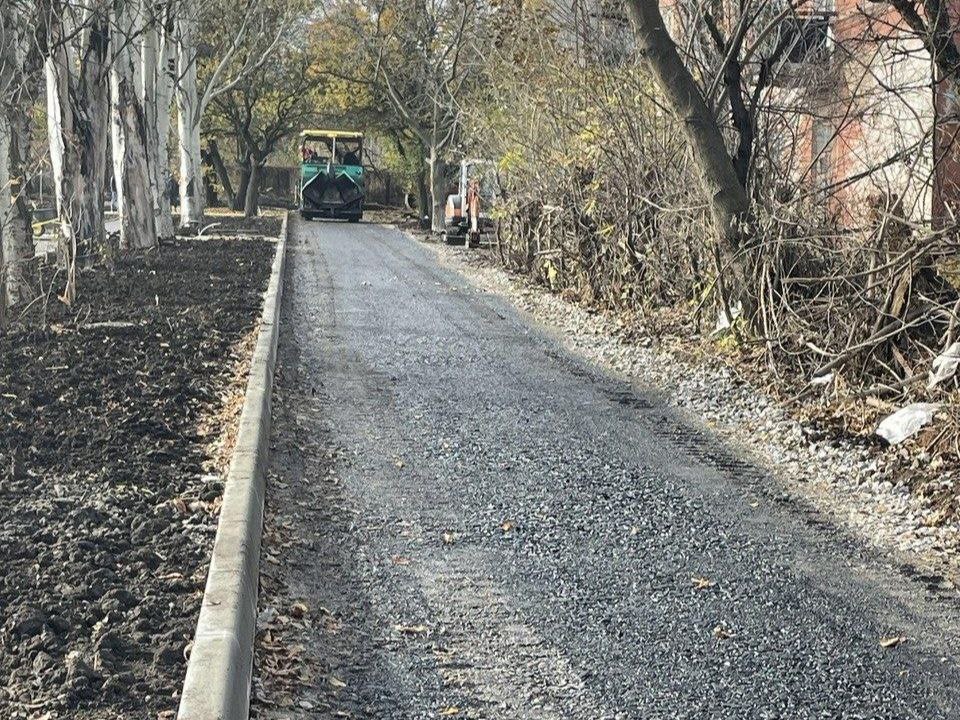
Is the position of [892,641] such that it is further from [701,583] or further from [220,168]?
[220,168]

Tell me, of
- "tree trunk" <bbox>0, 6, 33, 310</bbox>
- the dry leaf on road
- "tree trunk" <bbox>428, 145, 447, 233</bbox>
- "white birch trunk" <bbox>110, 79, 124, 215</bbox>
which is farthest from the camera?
"tree trunk" <bbox>428, 145, 447, 233</bbox>

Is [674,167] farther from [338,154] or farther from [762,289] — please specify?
[338,154]

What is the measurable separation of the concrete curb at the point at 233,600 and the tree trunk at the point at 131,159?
16452 millimetres

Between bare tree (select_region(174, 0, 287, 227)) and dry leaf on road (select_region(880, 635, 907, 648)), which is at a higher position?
bare tree (select_region(174, 0, 287, 227))

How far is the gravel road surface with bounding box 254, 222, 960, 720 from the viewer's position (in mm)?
4957

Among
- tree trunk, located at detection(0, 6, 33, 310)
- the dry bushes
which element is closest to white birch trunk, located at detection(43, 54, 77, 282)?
tree trunk, located at detection(0, 6, 33, 310)

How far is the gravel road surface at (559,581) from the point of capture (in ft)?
16.3

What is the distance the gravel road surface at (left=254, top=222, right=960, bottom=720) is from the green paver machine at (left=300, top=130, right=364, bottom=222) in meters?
37.9

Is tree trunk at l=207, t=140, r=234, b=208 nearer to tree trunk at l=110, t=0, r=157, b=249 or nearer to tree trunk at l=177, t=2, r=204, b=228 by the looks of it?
tree trunk at l=177, t=2, r=204, b=228

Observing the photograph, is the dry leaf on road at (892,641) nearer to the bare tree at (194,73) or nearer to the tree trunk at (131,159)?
the tree trunk at (131,159)

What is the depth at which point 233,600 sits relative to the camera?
5.27 metres

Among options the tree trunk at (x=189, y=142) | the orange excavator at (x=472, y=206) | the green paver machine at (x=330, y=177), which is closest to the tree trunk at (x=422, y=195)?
the green paver machine at (x=330, y=177)

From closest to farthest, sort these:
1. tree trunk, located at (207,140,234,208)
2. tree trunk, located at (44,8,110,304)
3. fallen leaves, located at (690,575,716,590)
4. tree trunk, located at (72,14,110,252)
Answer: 1. fallen leaves, located at (690,575,716,590)
2. tree trunk, located at (44,8,110,304)
3. tree trunk, located at (72,14,110,252)
4. tree trunk, located at (207,140,234,208)

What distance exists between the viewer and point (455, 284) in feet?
75.1
